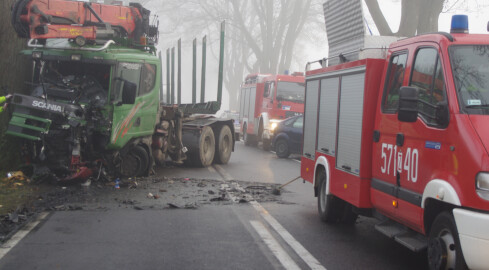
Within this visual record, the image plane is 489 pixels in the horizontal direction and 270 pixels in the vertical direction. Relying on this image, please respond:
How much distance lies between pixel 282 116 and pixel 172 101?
6947 mm

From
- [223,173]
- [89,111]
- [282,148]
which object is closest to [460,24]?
[89,111]

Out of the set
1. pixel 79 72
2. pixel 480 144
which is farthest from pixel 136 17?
pixel 480 144

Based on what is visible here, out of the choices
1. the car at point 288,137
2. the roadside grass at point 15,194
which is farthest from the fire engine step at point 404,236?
the car at point 288,137

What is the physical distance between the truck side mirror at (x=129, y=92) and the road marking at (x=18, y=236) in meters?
3.37

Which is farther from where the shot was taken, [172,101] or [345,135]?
[172,101]

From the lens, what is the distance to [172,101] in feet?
60.7

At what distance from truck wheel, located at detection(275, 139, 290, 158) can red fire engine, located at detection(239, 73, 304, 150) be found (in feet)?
8.83

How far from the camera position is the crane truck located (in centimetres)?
1085

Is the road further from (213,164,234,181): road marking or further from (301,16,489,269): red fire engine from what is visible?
(213,164,234,181): road marking

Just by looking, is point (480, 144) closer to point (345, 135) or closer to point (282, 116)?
point (345, 135)

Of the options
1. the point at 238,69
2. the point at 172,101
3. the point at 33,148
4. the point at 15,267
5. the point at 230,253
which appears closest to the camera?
the point at 15,267

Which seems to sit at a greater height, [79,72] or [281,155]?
[79,72]

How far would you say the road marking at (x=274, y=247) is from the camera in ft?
20.3

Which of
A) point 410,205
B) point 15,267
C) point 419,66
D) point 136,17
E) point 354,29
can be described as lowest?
point 15,267
